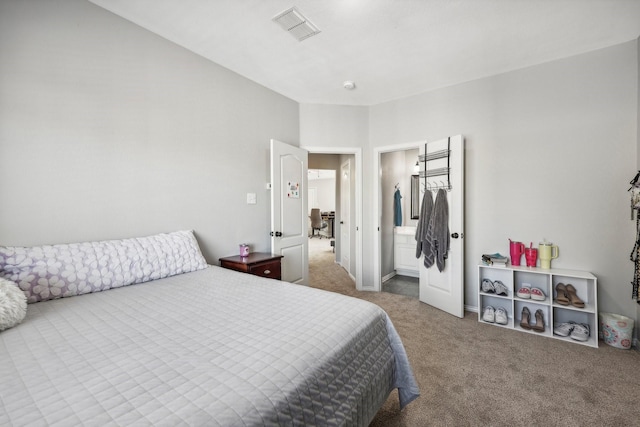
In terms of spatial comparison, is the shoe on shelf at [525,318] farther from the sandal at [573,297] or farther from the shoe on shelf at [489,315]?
the sandal at [573,297]

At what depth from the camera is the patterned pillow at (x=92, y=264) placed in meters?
1.42

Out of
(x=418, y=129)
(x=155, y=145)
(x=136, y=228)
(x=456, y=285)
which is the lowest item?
(x=456, y=285)

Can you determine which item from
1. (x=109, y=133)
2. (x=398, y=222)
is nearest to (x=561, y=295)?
(x=398, y=222)

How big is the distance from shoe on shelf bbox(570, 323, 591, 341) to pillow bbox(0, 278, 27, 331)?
381 centimetres

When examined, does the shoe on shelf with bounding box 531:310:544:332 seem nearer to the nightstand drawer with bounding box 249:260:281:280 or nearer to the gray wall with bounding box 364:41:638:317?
the gray wall with bounding box 364:41:638:317

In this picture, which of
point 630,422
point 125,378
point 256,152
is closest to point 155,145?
point 256,152

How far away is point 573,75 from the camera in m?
2.56

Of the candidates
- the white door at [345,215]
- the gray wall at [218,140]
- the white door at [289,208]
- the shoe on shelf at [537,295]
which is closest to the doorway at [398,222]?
the white door at [345,215]

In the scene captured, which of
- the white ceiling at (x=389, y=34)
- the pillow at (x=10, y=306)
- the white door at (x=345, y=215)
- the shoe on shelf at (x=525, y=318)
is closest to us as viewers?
the pillow at (x=10, y=306)

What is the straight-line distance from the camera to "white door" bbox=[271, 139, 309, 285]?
9.89ft

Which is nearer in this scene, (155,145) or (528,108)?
Result: (155,145)

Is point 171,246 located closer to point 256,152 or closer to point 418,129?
point 256,152

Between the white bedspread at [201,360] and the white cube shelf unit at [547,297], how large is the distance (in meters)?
1.89

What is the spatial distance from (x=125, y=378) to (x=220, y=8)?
7.78 feet
